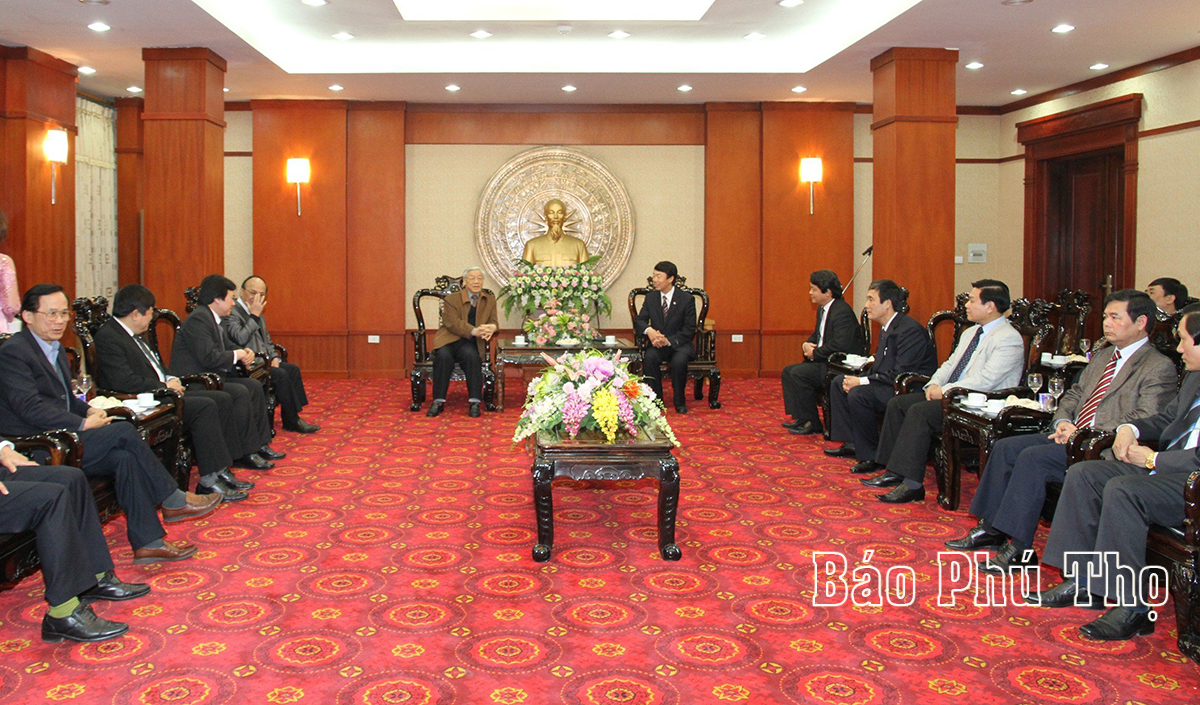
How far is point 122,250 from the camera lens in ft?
36.7

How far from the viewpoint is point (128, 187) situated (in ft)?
36.5

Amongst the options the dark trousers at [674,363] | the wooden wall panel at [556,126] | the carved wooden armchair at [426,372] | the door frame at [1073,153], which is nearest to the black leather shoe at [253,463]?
the carved wooden armchair at [426,372]

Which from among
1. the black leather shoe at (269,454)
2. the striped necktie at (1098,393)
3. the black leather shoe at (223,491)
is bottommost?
the black leather shoe at (223,491)

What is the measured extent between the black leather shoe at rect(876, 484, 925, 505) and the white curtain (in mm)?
8962

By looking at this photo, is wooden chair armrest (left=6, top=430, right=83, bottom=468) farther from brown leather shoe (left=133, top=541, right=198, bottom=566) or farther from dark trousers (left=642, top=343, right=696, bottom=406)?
dark trousers (left=642, top=343, right=696, bottom=406)

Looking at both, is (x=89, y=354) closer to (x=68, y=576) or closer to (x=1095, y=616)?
(x=68, y=576)

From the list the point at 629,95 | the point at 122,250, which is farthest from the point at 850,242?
the point at 122,250

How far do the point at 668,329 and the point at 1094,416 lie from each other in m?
5.07

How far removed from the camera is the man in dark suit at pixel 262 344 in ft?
23.0

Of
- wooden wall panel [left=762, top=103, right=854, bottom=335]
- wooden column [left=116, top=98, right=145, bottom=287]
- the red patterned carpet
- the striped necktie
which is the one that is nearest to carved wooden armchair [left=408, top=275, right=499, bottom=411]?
the red patterned carpet

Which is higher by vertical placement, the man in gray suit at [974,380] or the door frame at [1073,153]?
the door frame at [1073,153]

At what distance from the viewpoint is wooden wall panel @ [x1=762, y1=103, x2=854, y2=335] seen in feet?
36.4

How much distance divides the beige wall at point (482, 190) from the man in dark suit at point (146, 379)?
5780mm

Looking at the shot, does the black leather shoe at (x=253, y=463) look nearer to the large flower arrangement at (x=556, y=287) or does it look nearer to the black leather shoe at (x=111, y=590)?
the black leather shoe at (x=111, y=590)
